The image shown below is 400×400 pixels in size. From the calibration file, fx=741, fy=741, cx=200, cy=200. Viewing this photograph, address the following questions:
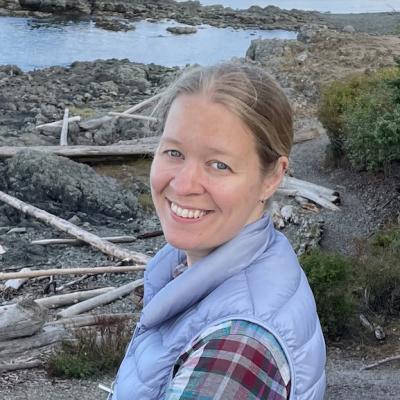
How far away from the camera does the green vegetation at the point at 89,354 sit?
22.5 feet

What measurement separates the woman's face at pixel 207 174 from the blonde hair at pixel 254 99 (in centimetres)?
2

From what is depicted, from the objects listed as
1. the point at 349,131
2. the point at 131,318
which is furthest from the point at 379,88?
the point at 131,318

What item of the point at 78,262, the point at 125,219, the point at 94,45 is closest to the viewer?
the point at 78,262

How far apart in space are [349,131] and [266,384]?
15038 mm

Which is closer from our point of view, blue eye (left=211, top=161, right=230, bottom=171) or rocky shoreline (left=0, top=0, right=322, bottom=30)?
blue eye (left=211, top=161, right=230, bottom=171)

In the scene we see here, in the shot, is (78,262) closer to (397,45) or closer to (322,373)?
(322,373)

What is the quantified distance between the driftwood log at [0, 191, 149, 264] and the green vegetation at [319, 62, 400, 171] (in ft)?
17.9

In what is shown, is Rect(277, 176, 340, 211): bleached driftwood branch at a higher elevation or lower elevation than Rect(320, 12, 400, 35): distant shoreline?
higher

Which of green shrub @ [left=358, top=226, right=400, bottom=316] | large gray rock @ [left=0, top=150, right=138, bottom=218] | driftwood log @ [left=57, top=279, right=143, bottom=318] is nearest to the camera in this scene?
driftwood log @ [left=57, top=279, right=143, bottom=318]

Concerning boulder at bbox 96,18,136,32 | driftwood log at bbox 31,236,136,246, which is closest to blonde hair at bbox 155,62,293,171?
driftwood log at bbox 31,236,136,246

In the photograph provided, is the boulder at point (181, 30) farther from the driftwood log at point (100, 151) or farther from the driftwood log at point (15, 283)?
the driftwood log at point (15, 283)

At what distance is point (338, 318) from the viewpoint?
877 cm

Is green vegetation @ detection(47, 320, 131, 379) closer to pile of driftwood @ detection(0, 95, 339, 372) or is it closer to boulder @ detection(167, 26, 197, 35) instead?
pile of driftwood @ detection(0, 95, 339, 372)

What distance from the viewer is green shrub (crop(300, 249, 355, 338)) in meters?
8.69
